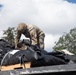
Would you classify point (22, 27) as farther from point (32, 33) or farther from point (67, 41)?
point (67, 41)

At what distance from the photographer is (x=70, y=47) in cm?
3155

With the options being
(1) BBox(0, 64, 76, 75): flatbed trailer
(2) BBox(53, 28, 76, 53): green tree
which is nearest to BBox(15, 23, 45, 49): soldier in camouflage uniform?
(1) BBox(0, 64, 76, 75): flatbed trailer

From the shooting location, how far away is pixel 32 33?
23.1 feet

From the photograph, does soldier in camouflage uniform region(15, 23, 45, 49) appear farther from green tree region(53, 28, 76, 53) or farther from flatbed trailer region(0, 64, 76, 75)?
green tree region(53, 28, 76, 53)

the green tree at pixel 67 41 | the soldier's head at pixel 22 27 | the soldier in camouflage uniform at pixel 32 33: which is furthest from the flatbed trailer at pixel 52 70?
the green tree at pixel 67 41

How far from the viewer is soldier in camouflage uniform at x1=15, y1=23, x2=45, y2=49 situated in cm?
657

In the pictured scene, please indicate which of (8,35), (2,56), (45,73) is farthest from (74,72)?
(8,35)

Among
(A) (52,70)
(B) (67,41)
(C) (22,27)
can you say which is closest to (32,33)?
(C) (22,27)

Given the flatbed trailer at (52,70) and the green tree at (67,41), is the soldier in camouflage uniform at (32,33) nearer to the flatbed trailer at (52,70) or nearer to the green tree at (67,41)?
the flatbed trailer at (52,70)

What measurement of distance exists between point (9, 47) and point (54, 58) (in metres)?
1.13

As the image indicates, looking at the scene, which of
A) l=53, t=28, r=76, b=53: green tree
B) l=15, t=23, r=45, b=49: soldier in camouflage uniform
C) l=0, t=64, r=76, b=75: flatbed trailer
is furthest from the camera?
l=53, t=28, r=76, b=53: green tree

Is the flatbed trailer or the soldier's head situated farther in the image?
the soldier's head

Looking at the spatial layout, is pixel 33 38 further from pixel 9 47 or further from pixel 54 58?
pixel 54 58

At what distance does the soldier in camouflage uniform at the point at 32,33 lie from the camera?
259 inches
